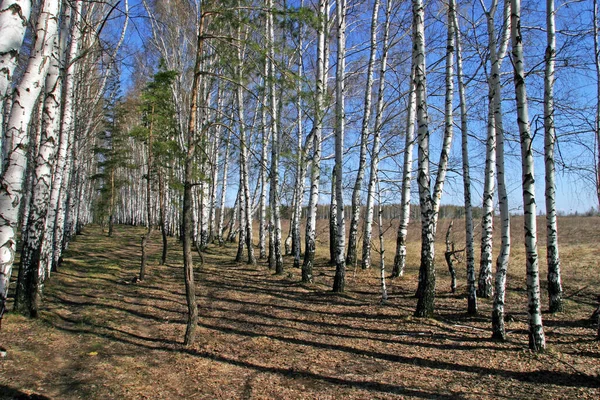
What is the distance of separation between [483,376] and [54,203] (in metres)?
9.36

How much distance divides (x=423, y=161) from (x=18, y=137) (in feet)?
19.6

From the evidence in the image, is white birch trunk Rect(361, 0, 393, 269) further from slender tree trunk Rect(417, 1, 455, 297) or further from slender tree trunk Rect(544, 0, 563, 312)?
slender tree trunk Rect(544, 0, 563, 312)

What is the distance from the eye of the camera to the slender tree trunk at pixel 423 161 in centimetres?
702

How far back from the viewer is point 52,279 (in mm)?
10969

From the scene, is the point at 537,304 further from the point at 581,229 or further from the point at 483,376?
the point at 581,229

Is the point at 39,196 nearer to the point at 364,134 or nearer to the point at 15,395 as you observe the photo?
the point at 15,395

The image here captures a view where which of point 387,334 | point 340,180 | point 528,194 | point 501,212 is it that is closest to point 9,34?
point 528,194

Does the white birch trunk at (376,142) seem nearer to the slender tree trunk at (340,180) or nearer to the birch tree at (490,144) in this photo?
the slender tree trunk at (340,180)

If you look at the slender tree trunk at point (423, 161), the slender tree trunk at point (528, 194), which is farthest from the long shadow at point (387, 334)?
the slender tree trunk at point (423, 161)

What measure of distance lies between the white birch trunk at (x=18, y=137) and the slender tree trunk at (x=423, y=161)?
568cm

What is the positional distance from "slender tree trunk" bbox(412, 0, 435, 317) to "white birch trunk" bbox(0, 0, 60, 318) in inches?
224

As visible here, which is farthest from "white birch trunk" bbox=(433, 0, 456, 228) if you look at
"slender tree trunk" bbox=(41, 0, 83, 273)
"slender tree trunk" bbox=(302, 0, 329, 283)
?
"slender tree trunk" bbox=(41, 0, 83, 273)

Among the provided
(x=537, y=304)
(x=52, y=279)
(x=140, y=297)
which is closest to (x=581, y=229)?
(x=537, y=304)

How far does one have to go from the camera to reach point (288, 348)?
6254 mm
